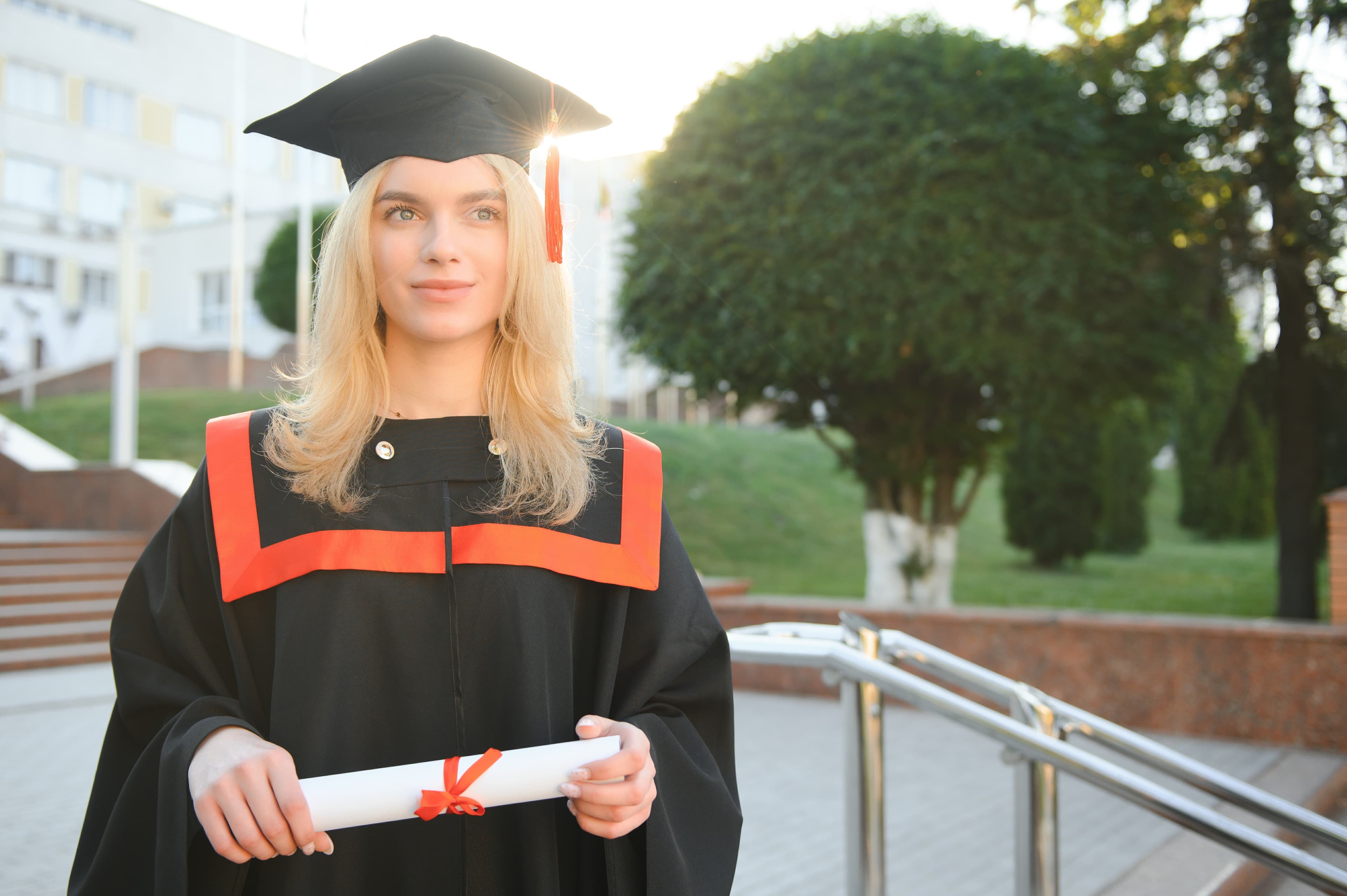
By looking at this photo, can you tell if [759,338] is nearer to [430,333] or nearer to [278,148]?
[430,333]

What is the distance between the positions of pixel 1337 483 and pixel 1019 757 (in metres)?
11.1

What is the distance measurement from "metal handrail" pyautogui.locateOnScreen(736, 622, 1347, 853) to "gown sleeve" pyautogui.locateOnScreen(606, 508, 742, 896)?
0.92 meters

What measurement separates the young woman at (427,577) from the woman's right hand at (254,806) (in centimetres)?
6

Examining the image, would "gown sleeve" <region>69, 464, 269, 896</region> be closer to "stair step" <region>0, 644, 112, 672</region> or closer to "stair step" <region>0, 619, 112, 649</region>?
"stair step" <region>0, 644, 112, 672</region>

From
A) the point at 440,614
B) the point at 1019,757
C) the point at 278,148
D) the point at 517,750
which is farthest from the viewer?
the point at 278,148

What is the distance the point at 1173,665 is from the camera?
617 centimetres

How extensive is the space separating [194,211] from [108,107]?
4881 millimetres

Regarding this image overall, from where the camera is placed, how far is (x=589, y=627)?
5.03 ft

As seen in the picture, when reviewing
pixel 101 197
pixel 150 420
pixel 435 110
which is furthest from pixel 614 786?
pixel 101 197

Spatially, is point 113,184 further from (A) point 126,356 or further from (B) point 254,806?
(B) point 254,806

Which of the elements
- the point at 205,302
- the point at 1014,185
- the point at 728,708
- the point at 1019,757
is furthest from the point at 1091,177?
the point at 205,302

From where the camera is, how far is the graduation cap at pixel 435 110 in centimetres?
147

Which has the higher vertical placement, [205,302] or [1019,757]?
[205,302]

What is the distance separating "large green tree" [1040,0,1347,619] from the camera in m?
7.15
